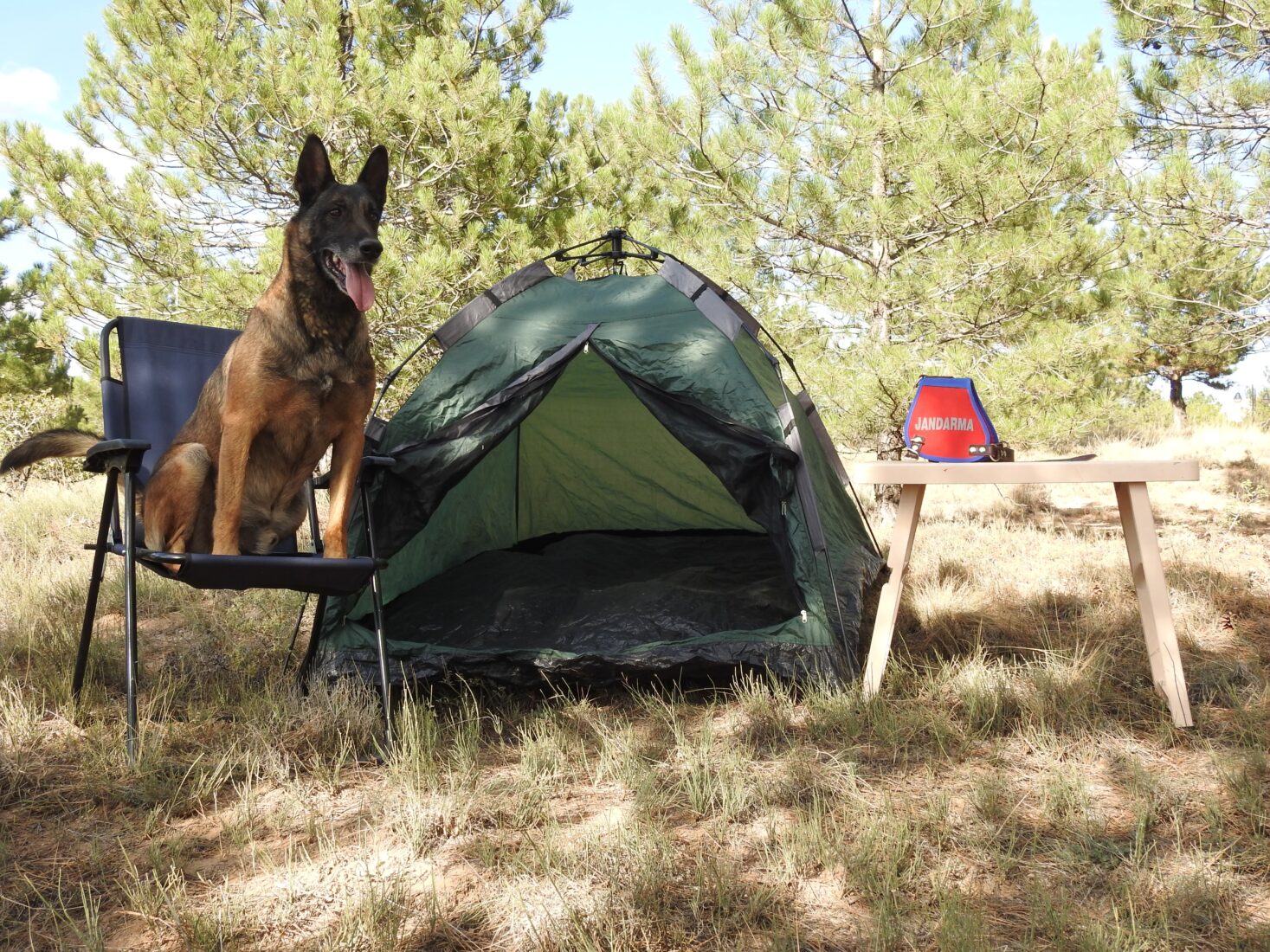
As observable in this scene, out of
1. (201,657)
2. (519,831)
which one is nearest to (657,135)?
(201,657)

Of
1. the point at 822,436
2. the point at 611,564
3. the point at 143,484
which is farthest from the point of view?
the point at 611,564

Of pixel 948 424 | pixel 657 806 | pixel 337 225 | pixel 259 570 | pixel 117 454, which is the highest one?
pixel 337 225

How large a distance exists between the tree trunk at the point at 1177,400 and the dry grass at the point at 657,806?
13.7 metres

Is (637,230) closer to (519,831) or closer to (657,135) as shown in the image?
(657,135)

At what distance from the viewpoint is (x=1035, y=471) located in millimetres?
2881

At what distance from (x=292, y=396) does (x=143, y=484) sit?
0.70m

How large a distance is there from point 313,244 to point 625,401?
8.99ft

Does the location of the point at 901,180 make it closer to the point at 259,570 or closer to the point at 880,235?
the point at 880,235

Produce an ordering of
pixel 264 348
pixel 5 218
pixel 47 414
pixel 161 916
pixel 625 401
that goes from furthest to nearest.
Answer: pixel 5 218 → pixel 47 414 → pixel 625 401 → pixel 264 348 → pixel 161 916

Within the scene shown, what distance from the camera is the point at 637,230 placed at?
7.18m

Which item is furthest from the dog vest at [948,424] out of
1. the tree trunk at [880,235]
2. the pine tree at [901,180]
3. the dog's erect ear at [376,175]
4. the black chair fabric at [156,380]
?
the tree trunk at [880,235]

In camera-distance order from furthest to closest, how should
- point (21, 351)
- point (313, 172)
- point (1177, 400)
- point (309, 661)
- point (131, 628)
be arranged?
1. point (1177, 400)
2. point (21, 351)
3. point (309, 661)
4. point (313, 172)
5. point (131, 628)

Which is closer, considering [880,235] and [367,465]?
[367,465]

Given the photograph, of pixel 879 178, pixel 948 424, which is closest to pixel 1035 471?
pixel 948 424
